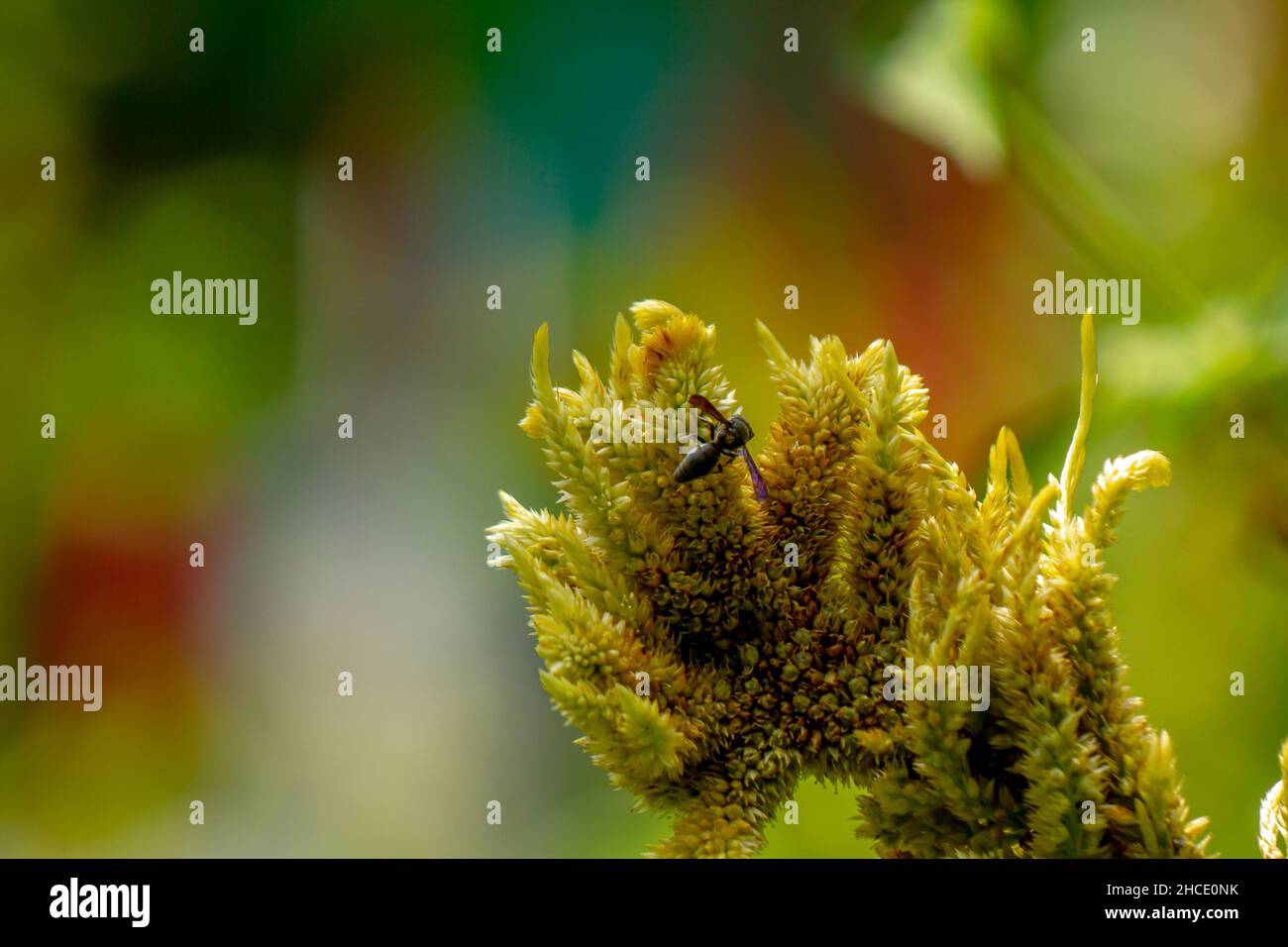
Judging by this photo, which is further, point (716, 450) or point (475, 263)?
point (475, 263)

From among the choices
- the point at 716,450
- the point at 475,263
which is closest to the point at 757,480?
the point at 716,450

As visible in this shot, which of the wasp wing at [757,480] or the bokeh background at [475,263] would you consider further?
the bokeh background at [475,263]

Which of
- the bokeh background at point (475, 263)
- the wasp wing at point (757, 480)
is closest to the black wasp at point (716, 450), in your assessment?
the wasp wing at point (757, 480)

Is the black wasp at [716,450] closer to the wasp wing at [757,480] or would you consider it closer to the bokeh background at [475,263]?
the wasp wing at [757,480]

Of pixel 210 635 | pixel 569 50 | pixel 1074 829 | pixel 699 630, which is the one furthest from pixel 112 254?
pixel 1074 829

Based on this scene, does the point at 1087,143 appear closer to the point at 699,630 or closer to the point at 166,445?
the point at 699,630

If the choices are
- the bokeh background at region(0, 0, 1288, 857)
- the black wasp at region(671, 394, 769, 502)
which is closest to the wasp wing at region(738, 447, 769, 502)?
the black wasp at region(671, 394, 769, 502)

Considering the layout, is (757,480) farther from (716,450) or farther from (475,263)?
(475,263)

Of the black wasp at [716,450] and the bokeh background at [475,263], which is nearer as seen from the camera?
the black wasp at [716,450]

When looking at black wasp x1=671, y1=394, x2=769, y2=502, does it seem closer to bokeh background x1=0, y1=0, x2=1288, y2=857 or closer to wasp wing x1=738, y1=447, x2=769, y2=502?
wasp wing x1=738, y1=447, x2=769, y2=502
